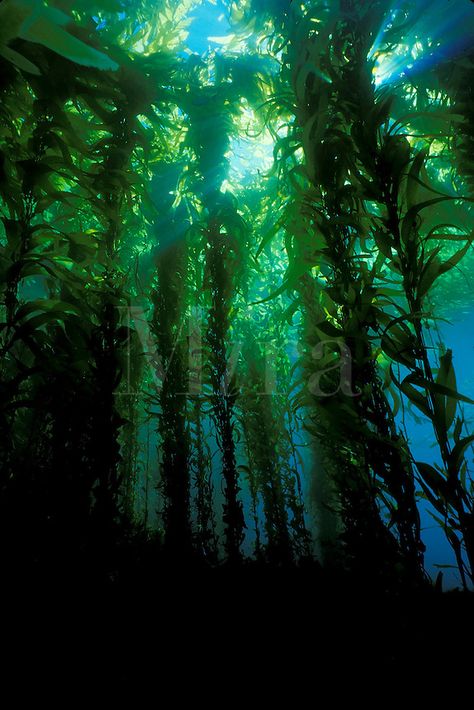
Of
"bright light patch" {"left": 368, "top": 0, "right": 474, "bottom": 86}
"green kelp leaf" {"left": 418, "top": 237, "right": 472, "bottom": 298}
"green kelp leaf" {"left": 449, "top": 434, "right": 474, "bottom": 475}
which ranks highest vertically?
"bright light patch" {"left": 368, "top": 0, "right": 474, "bottom": 86}

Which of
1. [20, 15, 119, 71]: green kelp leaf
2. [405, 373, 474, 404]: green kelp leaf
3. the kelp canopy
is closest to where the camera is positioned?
[20, 15, 119, 71]: green kelp leaf

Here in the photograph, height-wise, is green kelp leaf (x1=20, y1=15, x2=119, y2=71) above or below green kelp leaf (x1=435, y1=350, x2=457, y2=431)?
above

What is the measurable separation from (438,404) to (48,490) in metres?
2.84

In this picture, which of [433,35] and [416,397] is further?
[433,35]

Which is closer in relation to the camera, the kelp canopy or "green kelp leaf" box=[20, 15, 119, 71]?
"green kelp leaf" box=[20, 15, 119, 71]

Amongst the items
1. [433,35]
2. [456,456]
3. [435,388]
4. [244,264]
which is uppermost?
[433,35]

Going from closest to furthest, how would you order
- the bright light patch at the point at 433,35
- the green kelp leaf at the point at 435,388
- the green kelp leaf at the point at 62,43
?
1. the green kelp leaf at the point at 62,43
2. the green kelp leaf at the point at 435,388
3. the bright light patch at the point at 433,35

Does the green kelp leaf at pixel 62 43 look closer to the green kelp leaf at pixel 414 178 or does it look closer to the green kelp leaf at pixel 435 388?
the green kelp leaf at pixel 414 178

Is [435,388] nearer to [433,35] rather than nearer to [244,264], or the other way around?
[244,264]

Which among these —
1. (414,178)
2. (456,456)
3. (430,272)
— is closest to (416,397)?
(456,456)

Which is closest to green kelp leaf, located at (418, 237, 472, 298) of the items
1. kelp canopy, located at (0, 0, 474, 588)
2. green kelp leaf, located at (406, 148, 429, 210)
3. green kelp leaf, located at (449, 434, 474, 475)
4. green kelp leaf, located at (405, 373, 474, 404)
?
kelp canopy, located at (0, 0, 474, 588)

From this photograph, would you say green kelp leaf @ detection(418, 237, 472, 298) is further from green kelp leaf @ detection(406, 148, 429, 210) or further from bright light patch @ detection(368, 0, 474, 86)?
bright light patch @ detection(368, 0, 474, 86)

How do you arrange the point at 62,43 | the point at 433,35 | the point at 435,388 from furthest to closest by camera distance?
the point at 433,35 → the point at 435,388 → the point at 62,43

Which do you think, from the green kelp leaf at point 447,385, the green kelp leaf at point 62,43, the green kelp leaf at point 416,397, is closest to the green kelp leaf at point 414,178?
the green kelp leaf at point 447,385
